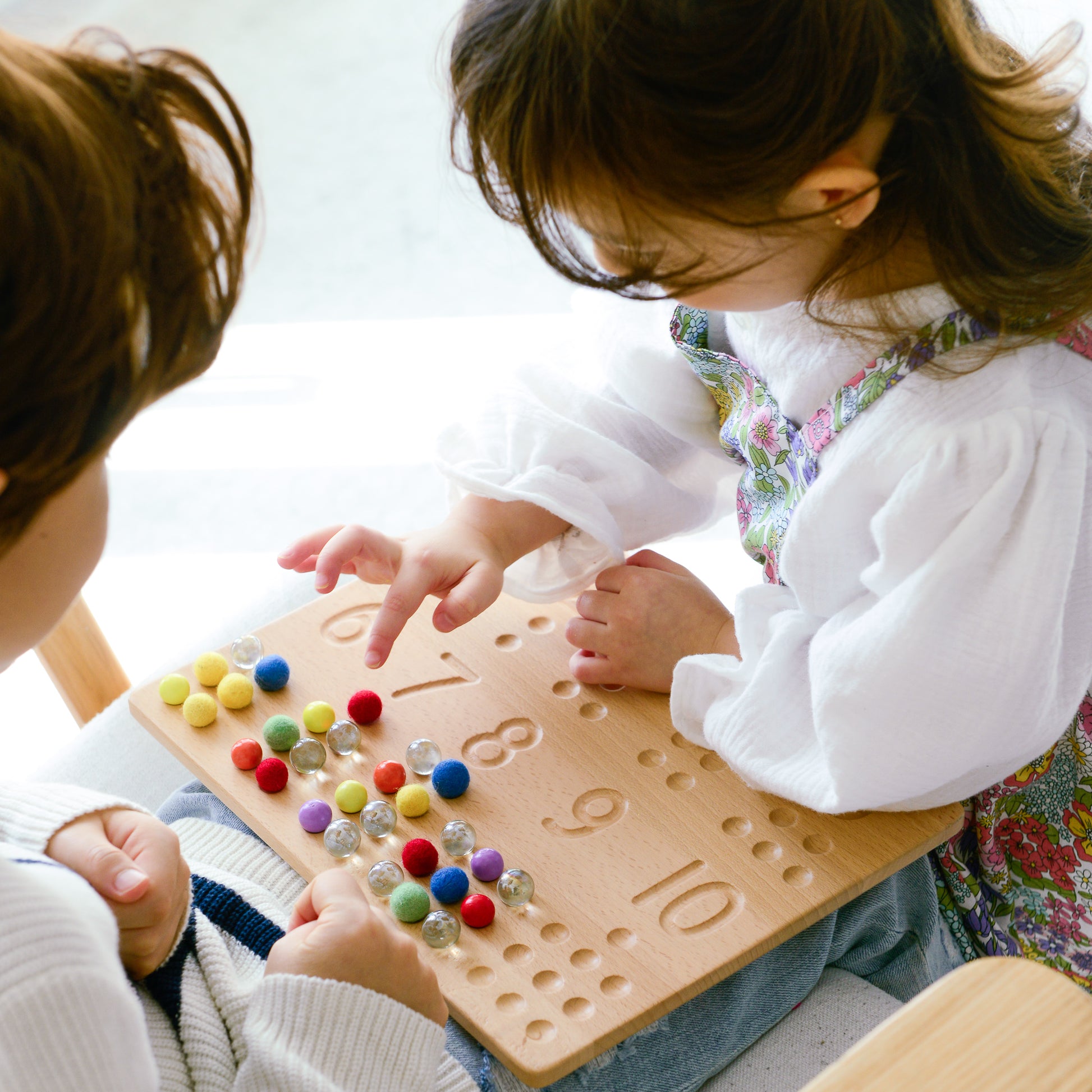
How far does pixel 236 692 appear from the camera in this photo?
68 centimetres

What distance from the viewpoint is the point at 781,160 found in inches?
18.9

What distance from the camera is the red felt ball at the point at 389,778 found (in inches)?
24.9

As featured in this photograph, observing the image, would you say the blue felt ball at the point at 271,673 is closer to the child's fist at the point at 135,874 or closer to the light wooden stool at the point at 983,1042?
the child's fist at the point at 135,874

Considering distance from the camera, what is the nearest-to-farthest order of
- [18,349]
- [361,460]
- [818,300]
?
1. [18,349]
2. [818,300]
3. [361,460]

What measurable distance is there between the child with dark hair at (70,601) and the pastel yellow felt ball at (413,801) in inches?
2.2

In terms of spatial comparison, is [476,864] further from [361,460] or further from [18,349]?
[361,460]

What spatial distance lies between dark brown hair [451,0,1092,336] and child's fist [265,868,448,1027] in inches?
12.3

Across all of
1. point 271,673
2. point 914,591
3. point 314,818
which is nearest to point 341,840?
point 314,818

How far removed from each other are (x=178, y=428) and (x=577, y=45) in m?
1.38

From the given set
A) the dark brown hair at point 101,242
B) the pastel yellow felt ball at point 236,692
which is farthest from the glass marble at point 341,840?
the dark brown hair at point 101,242

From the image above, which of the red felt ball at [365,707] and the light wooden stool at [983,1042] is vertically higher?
the light wooden stool at [983,1042]

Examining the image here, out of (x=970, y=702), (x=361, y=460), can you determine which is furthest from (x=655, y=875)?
(x=361, y=460)

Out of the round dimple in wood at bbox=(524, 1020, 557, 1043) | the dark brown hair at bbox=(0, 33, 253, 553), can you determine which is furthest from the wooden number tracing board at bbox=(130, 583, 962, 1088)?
the dark brown hair at bbox=(0, 33, 253, 553)

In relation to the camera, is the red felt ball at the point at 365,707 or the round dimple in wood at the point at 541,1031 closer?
the round dimple in wood at the point at 541,1031
